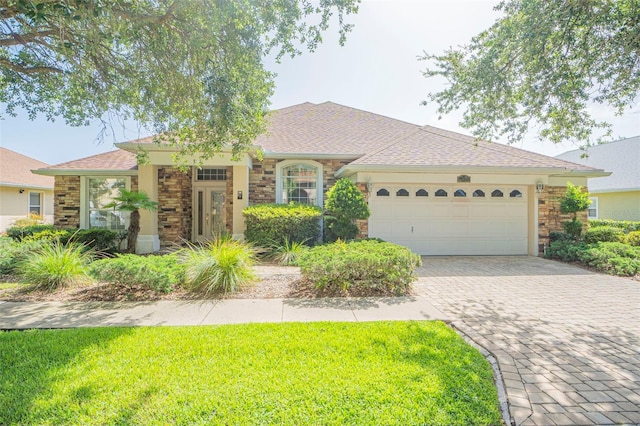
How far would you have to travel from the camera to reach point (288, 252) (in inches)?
334

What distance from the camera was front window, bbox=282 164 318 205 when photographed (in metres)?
11.2

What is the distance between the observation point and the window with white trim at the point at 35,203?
16250 mm

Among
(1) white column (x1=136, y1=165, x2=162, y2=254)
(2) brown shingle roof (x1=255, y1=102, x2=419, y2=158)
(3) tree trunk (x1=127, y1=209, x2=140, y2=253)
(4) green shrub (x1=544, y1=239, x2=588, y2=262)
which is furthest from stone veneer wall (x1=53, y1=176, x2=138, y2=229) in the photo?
(4) green shrub (x1=544, y1=239, x2=588, y2=262)

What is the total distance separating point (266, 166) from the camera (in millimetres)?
11047

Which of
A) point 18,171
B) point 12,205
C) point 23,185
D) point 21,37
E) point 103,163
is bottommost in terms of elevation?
point 12,205

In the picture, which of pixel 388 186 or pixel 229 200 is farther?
pixel 229 200

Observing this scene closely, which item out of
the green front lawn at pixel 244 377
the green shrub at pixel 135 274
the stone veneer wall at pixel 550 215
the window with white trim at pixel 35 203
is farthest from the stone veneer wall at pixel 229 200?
the window with white trim at pixel 35 203

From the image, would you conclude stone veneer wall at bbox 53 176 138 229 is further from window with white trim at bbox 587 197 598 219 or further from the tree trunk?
window with white trim at bbox 587 197 598 219

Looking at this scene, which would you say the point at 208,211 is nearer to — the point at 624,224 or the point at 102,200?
the point at 102,200

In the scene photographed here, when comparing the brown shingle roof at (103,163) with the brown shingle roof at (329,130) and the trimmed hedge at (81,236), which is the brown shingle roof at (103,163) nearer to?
the trimmed hedge at (81,236)

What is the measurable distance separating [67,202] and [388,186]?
39.7 ft

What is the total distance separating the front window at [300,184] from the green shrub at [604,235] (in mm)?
10040

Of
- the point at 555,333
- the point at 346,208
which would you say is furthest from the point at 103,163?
the point at 555,333

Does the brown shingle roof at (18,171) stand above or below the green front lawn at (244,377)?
above
